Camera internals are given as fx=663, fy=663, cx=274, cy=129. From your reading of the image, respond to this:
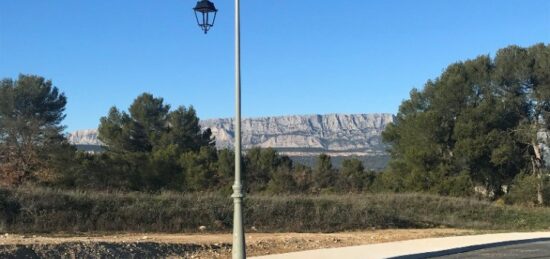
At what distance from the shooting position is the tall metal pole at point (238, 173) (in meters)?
11.3

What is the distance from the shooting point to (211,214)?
2800 centimetres

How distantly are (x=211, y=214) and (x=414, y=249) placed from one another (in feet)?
38.3

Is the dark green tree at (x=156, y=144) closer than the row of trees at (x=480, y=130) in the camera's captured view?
Yes

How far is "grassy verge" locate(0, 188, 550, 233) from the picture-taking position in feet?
82.2

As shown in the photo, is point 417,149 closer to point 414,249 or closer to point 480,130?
point 480,130

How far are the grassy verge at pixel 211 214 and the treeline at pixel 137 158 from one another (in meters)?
13.1

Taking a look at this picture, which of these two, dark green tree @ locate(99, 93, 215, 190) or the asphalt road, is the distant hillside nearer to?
dark green tree @ locate(99, 93, 215, 190)

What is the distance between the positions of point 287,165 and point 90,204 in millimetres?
36478

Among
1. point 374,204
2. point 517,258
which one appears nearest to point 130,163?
point 374,204

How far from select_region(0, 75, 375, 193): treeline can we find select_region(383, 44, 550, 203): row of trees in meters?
6.22

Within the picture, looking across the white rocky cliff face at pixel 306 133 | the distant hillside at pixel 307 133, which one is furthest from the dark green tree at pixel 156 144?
the white rocky cliff face at pixel 306 133

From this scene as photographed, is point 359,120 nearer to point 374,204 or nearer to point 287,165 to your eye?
point 287,165

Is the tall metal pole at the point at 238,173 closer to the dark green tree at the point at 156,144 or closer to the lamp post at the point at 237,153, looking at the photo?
the lamp post at the point at 237,153

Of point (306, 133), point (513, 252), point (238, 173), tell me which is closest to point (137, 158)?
point (513, 252)
